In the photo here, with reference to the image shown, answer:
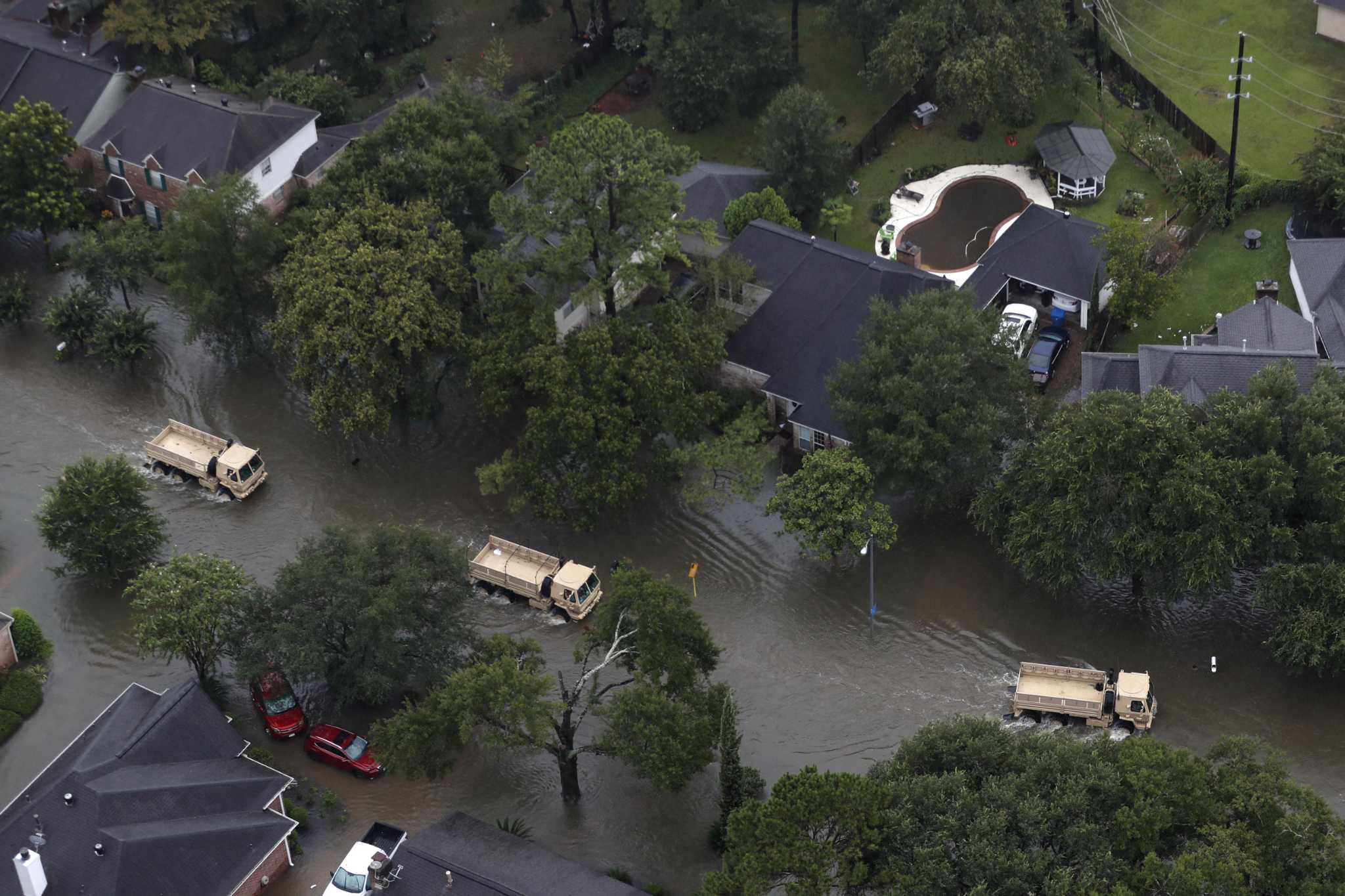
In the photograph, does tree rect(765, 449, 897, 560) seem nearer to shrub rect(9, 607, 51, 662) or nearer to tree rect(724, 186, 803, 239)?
tree rect(724, 186, 803, 239)

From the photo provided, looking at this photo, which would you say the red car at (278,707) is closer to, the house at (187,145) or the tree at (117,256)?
the tree at (117,256)

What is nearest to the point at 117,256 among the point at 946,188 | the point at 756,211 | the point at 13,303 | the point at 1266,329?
the point at 13,303

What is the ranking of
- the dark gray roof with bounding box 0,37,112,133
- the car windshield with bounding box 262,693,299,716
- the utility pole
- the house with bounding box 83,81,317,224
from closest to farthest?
the car windshield with bounding box 262,693,299,716 → the utility pole → the house with bounding box 83,81,317,224 → the dark gray roof with bounding box 0,37,112,133

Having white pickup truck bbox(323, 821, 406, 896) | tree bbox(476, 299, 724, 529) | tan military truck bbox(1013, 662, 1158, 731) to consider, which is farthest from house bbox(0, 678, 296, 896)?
tan military truck bbox(1013, 662, 1158, 731)

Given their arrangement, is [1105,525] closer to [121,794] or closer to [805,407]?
[805,407]

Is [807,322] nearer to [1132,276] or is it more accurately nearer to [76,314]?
[1132,276]

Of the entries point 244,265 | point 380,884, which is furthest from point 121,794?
point 244,265

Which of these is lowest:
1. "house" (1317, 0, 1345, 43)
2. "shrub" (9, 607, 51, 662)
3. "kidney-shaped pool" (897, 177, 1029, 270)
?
"shrub" (9, 607, 51, 662)
